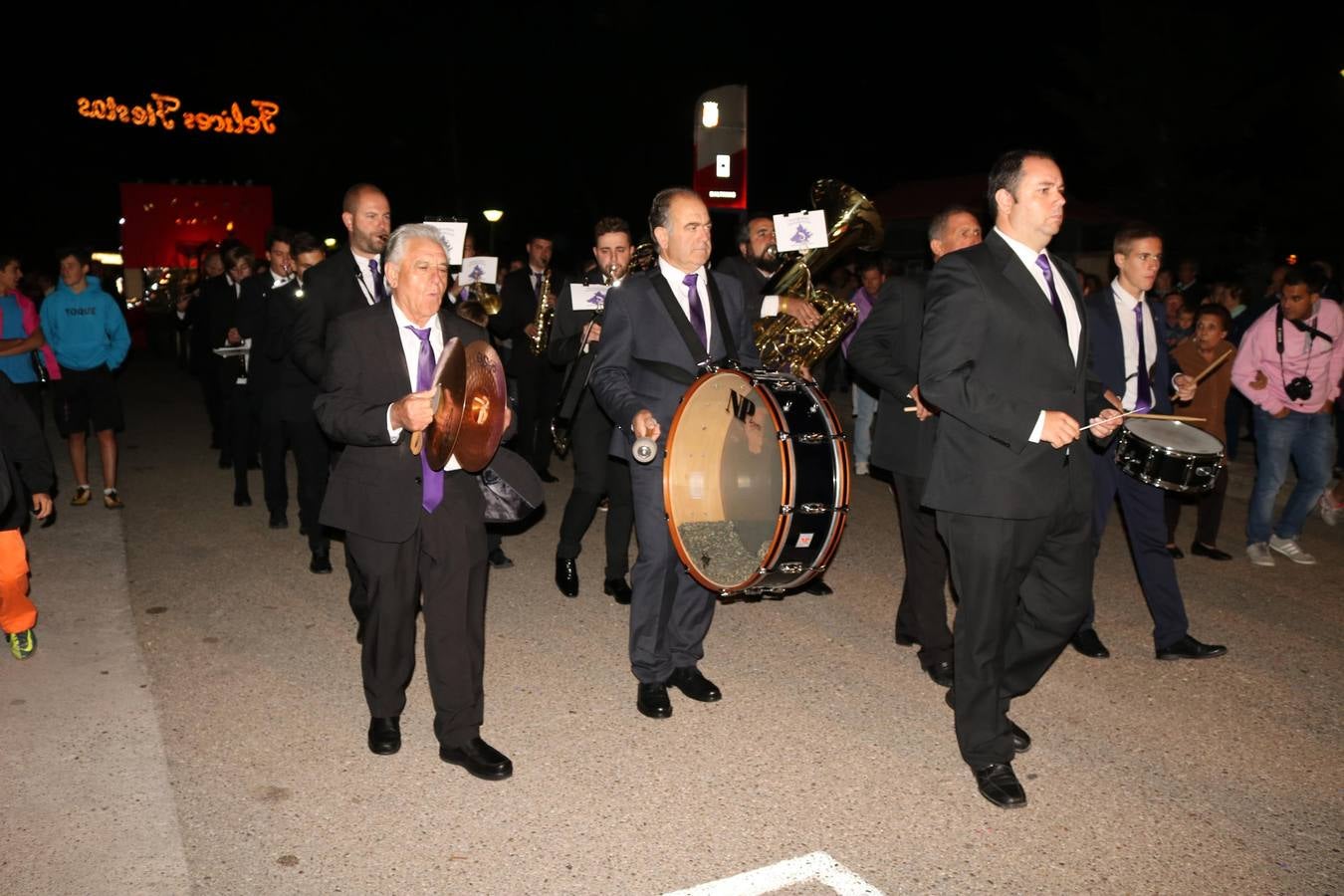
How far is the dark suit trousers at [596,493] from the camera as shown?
6.81 metres

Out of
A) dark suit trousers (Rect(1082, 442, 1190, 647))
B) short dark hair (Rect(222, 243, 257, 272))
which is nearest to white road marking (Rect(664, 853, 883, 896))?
dark suit trousers (Rect(1082, 442, 1190, 647))

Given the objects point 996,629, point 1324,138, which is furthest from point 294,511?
point 1324,138

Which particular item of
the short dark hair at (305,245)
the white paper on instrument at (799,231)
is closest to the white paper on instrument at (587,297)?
the white paper on instrument at (799,231)

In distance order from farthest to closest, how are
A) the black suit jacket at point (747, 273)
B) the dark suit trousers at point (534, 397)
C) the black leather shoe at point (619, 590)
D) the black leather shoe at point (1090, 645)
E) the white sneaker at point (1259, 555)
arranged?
the dark suit trousers at point (534, 397), the white sneaker at point (1259, 555), the black suit jacket at point (747, 273), the black leather shoe at point (619, 590), the black leather shoe at point (1090, 645)

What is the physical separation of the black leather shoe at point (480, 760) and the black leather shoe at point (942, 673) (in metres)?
2.16

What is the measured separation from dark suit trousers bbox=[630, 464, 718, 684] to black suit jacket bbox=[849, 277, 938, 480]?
1.20 meters

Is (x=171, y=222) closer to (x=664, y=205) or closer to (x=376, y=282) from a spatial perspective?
(x=376, y=282)

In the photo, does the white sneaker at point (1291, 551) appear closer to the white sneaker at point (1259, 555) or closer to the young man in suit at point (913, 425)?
the white sneaker at point (1259, 555)

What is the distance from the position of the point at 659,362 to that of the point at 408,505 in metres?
1.33

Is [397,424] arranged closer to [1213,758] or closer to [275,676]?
[275,676]

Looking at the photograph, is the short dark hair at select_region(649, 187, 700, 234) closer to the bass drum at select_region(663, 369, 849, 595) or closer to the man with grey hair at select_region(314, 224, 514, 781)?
the bass drum at select_region(663, 369, 849, 595)

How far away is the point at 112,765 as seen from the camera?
4.51 metres

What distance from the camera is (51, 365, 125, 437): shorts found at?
8898 millimetres

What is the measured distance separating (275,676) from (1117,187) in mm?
44989
